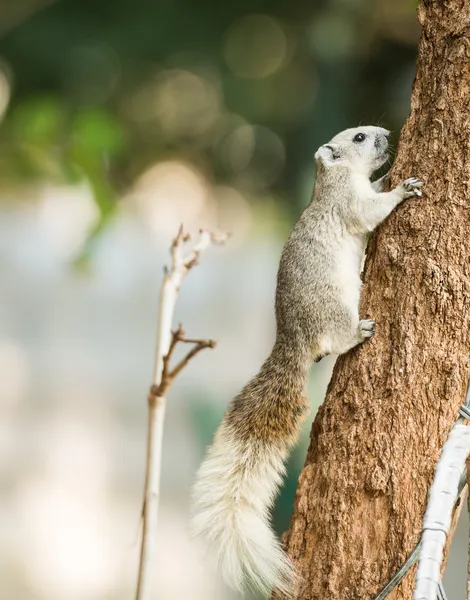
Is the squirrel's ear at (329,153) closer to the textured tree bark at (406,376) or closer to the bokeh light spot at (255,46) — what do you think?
the textured tree bark at (406,376)

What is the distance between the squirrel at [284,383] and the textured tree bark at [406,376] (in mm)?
33

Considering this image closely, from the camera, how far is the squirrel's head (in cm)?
123

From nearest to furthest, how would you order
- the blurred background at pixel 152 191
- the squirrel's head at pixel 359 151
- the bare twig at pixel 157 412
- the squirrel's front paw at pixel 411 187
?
1. the bare twig at pixel 157 412
2. the squirrel's front paw at pixel 411 187
3. the squirrel's head at pixel 359 151
4. the blurred background at pixel 152 191

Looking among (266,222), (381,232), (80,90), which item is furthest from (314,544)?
(80,90)

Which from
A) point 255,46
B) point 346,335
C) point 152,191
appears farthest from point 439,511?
point 255,46

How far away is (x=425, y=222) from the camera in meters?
0.92

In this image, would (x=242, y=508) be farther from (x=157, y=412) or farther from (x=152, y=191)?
(x=152, y=191)

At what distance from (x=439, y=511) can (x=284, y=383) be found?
1.21 feet

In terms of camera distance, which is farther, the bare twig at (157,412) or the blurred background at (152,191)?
the blurred background at (152,191)

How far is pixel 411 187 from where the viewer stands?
0.94 metres

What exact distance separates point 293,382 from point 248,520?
185mm

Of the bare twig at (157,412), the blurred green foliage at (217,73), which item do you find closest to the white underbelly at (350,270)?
the bare twig at (157,412)

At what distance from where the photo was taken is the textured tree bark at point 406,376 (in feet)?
2.88

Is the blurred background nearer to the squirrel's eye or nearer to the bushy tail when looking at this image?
the squirrel's eye
